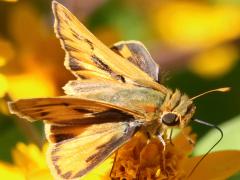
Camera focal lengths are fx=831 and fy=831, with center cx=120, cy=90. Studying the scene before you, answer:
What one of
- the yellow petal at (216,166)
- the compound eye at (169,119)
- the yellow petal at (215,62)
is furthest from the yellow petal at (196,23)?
the compound eye at (169,119)

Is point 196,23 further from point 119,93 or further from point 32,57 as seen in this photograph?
point 119,93

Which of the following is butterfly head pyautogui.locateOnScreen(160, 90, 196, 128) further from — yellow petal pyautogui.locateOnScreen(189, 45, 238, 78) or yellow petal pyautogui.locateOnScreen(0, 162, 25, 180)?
yellow petal pyautogui.locateOnScreen(189, 45, 238, 78)

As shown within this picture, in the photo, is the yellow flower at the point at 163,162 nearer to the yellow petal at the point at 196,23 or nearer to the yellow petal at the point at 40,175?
the yellow petal at the point at 40,175

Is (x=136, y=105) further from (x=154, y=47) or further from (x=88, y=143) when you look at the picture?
(x=154, y=47)

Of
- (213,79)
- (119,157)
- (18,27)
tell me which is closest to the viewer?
(119,157)

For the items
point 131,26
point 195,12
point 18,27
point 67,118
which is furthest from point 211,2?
point 67,118

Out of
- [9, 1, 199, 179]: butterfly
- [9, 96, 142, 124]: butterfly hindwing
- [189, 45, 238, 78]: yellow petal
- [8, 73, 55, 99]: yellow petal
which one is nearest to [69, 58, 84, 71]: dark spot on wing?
[9, 1, 199, 179]: butterfly
